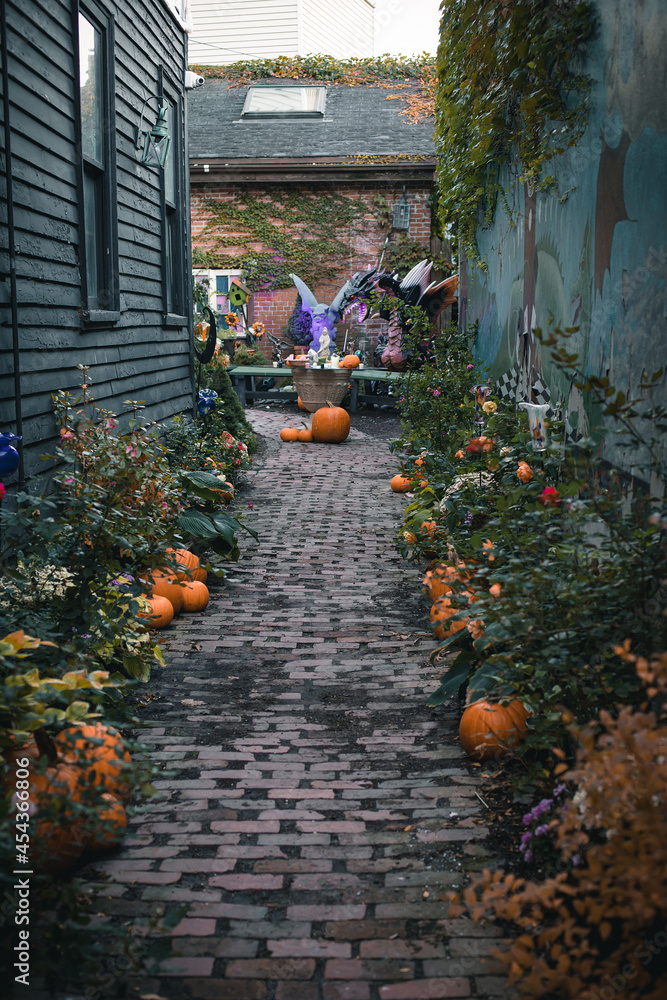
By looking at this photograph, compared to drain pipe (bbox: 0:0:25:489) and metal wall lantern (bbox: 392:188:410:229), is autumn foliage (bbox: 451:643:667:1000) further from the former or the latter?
metal wall lantern (bbox: 392:188:410:229)

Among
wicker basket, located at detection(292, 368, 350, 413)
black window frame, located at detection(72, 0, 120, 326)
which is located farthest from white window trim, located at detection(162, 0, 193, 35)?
wicker basket, located at detection(292, 368, 350, 413)

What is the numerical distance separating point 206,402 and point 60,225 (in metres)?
4.70

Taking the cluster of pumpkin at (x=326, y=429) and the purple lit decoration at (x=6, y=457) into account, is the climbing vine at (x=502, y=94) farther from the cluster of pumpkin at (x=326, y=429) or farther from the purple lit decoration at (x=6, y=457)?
the cluster of pumpkin at (x=326, y=429)

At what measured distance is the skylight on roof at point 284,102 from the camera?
1856cm

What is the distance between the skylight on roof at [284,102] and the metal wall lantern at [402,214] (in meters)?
3.31

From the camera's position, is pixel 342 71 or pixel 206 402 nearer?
pixel 206 402

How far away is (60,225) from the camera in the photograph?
5.14 meters

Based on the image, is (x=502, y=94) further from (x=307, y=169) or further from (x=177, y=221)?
(x=307, y=169)

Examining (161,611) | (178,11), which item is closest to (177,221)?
(178,11)

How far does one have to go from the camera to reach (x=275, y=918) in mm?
2326

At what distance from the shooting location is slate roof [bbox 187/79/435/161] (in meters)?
17.1

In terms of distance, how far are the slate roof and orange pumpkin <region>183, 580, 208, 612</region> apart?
551 inches

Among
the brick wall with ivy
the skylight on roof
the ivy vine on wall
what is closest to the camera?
the brick wall with ivy

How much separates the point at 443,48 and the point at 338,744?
6833 millimetres
